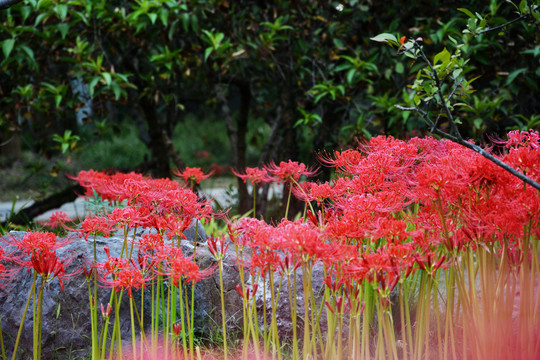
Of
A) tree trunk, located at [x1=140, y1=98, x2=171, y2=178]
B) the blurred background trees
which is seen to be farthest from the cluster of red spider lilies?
tree trunk, located at [x1=140, y1=98, x2=171, y2=178]

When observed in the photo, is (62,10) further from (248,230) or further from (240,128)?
(248,230)

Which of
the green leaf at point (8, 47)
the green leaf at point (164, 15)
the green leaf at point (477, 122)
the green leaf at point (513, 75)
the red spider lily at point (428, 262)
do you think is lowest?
the red spider lily at point (428, 262)

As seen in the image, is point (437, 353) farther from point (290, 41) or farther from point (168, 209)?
point (290, 41)

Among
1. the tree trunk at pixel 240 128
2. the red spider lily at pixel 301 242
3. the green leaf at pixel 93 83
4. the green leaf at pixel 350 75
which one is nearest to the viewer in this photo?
the red spider lily at pixel 301 242

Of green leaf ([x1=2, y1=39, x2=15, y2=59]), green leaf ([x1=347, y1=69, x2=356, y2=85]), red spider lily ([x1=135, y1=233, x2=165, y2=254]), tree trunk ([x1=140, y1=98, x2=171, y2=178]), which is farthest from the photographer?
tree trunk ([x1=140, y1=98, x2=171, y2=178])

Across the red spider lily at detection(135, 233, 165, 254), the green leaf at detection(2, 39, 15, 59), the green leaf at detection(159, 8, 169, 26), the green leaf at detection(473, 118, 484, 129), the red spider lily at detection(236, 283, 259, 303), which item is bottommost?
the red spider lily at detection(236, 283, 259, 303)

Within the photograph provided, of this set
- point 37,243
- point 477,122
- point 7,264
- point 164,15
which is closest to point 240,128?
point 164,15

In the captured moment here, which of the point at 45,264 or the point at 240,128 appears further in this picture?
the point at 240,128

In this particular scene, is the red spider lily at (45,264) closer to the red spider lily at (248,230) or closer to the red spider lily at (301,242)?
the red spider lily at (248,230)

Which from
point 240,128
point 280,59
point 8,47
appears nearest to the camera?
point 8,47

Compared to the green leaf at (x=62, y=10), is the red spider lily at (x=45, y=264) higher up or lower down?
lower down

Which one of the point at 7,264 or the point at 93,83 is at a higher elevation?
the point at 93,83

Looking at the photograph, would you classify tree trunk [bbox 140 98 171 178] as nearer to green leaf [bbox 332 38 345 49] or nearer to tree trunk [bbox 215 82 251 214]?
tree trunk [bbox 215 82 251 214]

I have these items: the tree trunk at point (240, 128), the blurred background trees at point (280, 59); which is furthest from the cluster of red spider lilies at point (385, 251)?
the tree trunk at point (240, 128)
